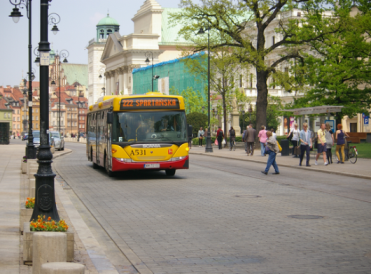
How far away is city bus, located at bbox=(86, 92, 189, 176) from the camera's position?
63.2 ft

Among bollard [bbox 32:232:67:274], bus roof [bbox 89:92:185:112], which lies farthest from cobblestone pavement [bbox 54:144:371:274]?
bus roof [bbox 89:92:185:112]

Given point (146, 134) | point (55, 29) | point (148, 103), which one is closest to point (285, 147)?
point (55, 29)

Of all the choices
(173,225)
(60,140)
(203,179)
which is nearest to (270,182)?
(203,179)

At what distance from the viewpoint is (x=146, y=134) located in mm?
19469

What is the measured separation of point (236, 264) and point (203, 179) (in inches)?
482

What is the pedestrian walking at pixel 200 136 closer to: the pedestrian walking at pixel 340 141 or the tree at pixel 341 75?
the tree at pixel 341 75

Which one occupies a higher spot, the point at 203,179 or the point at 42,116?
the point at 42,116

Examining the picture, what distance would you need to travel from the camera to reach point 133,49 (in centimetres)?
12850

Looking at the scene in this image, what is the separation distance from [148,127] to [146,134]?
0.90 ft

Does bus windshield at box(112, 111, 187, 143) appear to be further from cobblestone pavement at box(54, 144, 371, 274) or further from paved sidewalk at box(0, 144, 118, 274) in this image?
paved sidewalk at box(0, 144, 118, 274)

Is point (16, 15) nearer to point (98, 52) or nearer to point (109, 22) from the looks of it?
point (109, 22)

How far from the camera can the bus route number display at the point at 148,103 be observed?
19797mm

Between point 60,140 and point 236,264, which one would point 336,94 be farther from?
point 236,264

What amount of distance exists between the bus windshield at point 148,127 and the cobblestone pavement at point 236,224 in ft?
5.20
